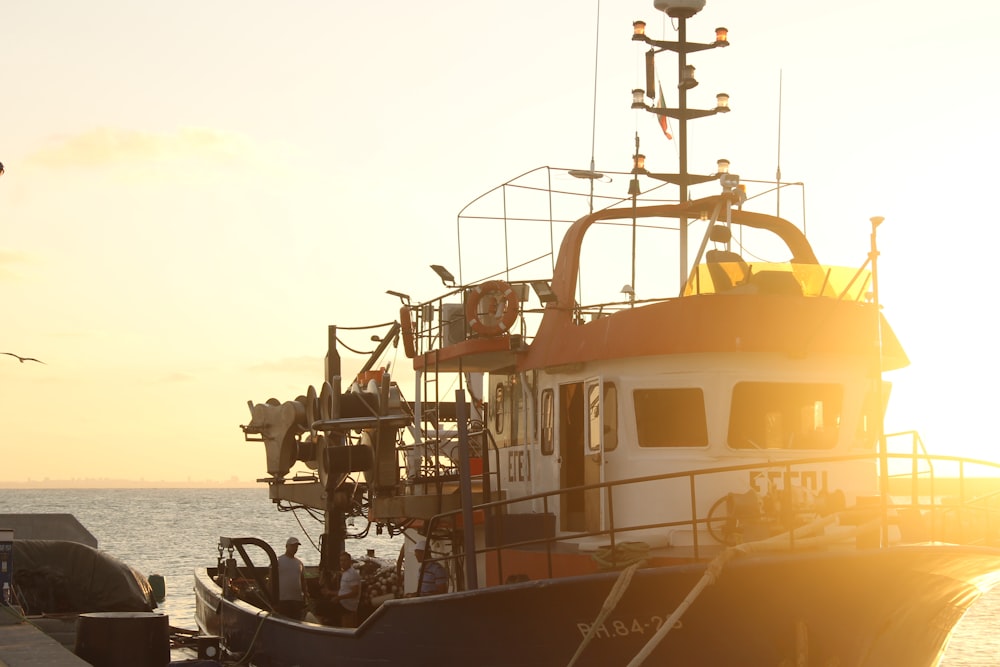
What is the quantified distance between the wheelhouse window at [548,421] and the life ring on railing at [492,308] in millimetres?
918

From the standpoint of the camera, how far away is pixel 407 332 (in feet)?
53.5

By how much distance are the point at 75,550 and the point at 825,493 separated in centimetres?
1178

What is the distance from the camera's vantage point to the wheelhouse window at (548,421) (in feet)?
46.1

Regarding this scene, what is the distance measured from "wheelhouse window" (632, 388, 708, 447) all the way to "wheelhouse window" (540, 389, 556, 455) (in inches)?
50.6

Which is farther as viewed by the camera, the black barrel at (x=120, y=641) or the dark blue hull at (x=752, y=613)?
the black barrel at (x=120, y=641)

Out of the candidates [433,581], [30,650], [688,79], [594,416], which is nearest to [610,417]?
[594,416]

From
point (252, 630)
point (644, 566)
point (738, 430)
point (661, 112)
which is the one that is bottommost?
point (252, 630)

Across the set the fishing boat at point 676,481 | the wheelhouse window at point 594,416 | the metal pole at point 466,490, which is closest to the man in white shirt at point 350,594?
the fishing boat at point 676,481

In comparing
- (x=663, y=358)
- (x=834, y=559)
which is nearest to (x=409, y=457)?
(x=663, y=358)

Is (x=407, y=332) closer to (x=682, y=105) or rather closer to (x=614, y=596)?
(x=682, y=105)

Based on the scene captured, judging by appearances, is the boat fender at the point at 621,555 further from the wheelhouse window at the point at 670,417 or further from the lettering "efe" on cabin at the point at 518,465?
the lettering "efe" on cabin at the point at 518,465

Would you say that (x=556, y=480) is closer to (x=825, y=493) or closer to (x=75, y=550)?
(x=825, y=493)

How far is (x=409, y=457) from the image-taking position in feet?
54.0

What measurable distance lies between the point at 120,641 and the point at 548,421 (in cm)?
525
